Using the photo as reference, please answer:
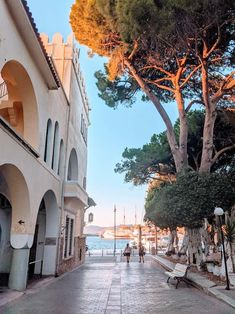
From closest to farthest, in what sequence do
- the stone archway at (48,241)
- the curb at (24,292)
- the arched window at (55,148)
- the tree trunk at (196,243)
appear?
the curb at (24,292), the stone archway at (48,241), the arched window at (55,148), the tree trunk at (196,243)

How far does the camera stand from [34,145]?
11875mm

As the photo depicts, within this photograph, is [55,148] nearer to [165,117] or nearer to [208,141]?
[165,117]

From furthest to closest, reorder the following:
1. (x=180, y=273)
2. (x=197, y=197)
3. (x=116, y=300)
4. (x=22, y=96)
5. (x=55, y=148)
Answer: (x=55, y=148) → (x=197, y=197) → (x=180, y=273) → (x=22, y=96) → (x=116, y=300)

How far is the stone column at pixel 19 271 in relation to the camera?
1081 centimetres

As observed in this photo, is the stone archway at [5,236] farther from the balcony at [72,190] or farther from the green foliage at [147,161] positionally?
the green foliage at [147,161]

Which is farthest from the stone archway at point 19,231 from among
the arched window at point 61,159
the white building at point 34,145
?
the arched window at point 61,159

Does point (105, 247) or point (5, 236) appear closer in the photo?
point (5, 236)

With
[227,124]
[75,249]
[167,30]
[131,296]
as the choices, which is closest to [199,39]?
[167,30]

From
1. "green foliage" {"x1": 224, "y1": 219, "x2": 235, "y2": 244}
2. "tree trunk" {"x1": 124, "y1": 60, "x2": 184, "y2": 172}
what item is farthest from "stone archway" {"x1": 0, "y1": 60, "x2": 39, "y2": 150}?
"green foliage" {"x1": 224, "y1": 219, "x2": 235, "y2": 244}

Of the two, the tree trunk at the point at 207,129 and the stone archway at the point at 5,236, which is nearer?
the stone archway at the point at 5,236

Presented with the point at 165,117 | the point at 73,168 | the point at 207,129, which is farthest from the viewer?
the point at 73,168

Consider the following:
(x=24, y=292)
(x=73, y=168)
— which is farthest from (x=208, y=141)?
(x=24, y=292)

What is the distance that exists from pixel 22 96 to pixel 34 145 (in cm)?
167

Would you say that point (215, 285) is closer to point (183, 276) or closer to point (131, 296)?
point (183, 276)
